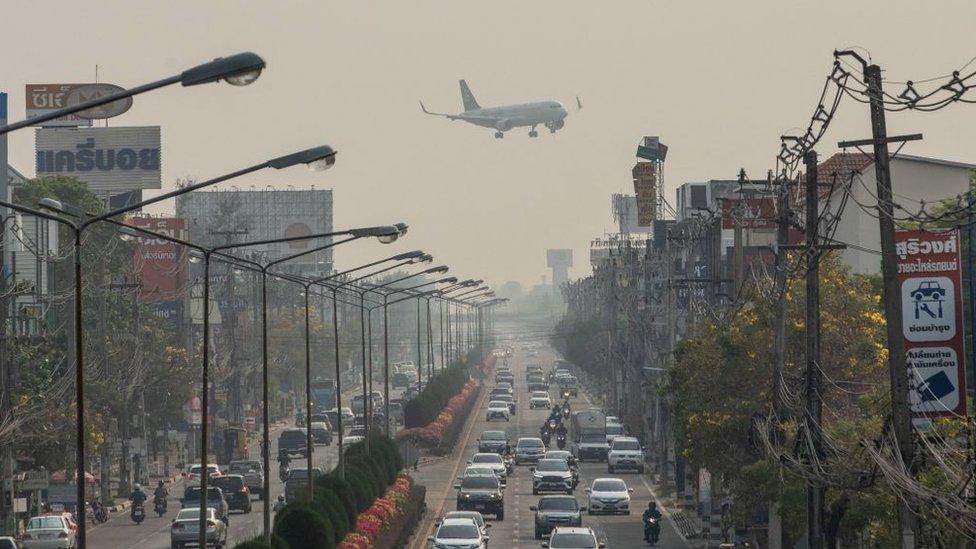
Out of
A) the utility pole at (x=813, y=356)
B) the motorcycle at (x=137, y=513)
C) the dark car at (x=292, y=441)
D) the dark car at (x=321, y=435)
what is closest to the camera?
the utility pole at (x=813, y=356)

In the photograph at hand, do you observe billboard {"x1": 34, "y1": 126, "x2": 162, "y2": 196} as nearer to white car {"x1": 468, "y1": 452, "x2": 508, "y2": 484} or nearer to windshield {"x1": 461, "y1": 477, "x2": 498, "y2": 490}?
white car {"x1": 468, "y1": 452, "x2": 508, "y2": 484}

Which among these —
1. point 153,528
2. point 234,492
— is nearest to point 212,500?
point 153,528

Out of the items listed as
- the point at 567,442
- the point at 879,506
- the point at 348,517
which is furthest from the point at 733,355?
the point at 567,442

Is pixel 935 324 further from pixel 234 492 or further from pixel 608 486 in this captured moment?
pixel 234 492

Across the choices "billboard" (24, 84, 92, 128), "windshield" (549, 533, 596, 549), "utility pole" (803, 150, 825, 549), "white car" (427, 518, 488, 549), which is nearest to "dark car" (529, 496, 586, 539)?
"white car" (427, 518, 488, 549)

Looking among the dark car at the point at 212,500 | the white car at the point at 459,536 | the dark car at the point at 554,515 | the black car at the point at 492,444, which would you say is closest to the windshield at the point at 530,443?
the black car at the point at 492,444

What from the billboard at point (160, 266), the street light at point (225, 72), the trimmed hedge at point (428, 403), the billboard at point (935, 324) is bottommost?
the trimmed hedge at point (428, 403)

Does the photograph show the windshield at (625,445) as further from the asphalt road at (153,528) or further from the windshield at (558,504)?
the windshield at (558,504)
